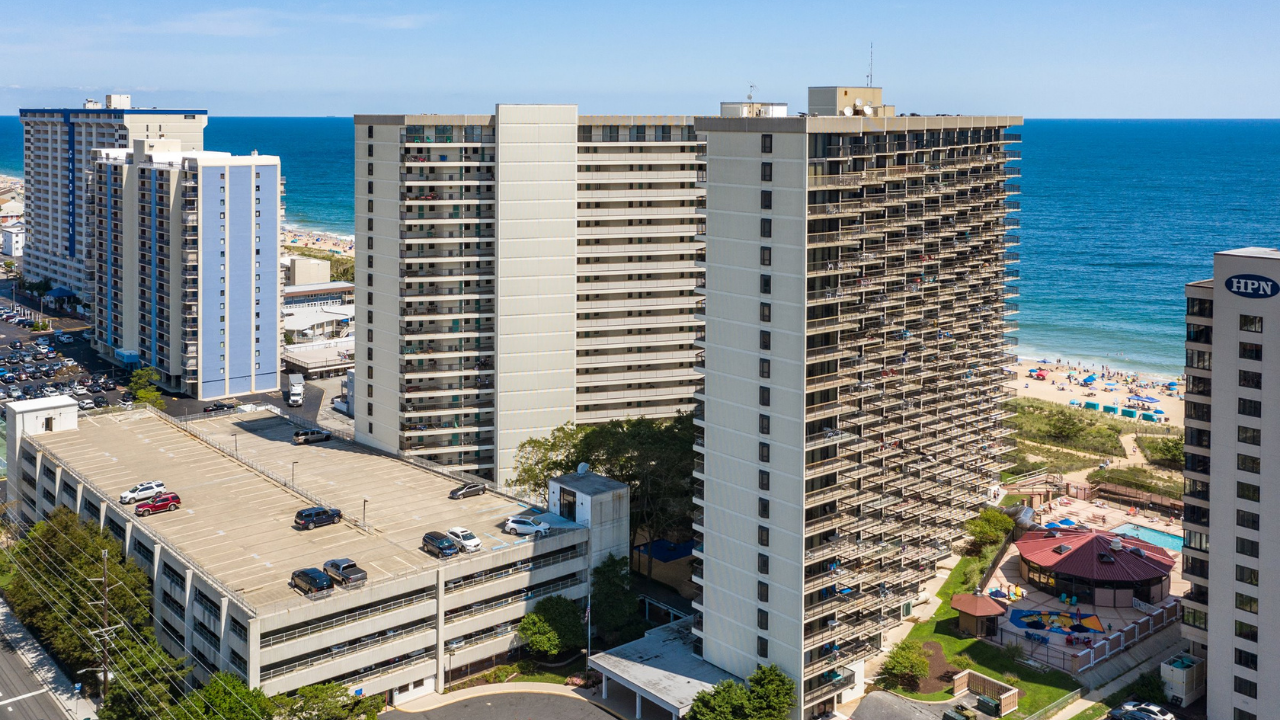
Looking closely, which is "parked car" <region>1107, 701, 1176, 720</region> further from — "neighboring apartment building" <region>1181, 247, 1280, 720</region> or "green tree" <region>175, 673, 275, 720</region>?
"green tree" <region>175, 673, 275, 720</region>

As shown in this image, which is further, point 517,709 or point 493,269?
point 493,269

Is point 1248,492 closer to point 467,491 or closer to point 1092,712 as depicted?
point 1092,712

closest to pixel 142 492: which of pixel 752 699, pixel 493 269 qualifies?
pixel 493 269

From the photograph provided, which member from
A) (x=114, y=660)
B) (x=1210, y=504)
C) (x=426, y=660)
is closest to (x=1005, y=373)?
(x=1210, y=504)

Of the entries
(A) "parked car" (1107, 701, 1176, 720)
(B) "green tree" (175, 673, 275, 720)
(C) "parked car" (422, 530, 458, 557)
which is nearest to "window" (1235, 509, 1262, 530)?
(A) "parked car" (1107, 701, 1176, 720)

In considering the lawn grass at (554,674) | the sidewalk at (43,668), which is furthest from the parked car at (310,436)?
the lawn grass at (554,674)

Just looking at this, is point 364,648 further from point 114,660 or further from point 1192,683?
point 1192,683
